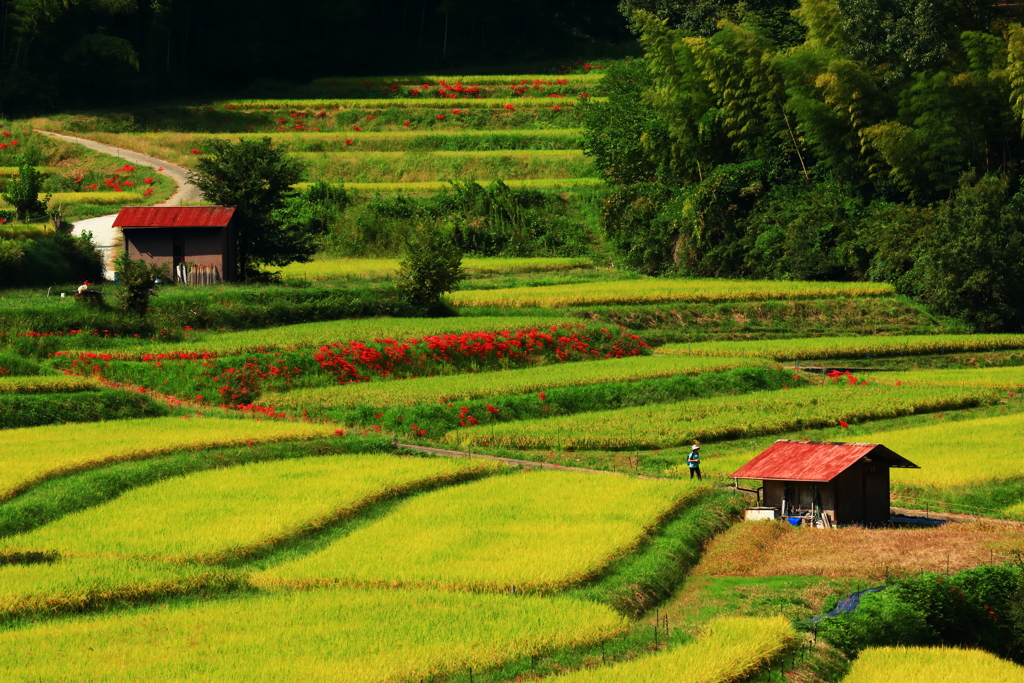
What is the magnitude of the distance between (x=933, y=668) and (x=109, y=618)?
11.2m

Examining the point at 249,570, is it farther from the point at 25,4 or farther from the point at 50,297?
the point at 25,4

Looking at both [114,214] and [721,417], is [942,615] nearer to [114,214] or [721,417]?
[721,417]

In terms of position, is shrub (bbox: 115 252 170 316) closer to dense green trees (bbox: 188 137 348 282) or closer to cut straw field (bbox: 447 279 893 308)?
dense green trees (bbox: 188 137 348 282)

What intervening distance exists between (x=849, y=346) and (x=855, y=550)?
2043 cm

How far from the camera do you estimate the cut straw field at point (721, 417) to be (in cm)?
3186

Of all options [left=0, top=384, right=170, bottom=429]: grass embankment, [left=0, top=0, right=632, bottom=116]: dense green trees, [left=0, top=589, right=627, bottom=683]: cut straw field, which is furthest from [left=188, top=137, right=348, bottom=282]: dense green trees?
[left=0, top=589, right=627, bottom=683]: cut straw field

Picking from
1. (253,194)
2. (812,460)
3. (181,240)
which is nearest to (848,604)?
(812,460)

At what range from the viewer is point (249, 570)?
20188 mm

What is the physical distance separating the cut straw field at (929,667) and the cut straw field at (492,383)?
1711cm

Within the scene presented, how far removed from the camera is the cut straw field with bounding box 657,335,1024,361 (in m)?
41.6

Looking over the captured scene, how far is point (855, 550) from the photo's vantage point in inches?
893

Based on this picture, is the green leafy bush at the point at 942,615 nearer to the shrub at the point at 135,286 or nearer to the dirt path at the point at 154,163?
the shrub at the point at 135,286

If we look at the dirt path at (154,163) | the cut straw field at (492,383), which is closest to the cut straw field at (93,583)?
the cut straw field at (492,383)

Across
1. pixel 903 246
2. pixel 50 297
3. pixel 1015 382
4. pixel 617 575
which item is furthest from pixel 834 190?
pixel 617 575
